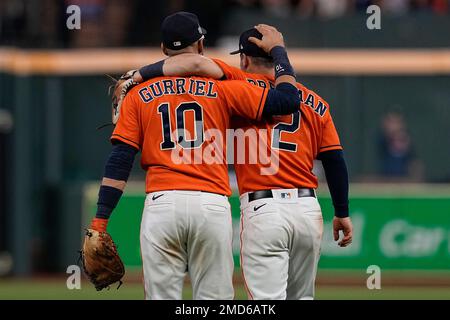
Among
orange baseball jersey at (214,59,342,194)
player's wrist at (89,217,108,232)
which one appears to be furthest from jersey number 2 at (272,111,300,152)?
player's wrist at (89,217,108,232)

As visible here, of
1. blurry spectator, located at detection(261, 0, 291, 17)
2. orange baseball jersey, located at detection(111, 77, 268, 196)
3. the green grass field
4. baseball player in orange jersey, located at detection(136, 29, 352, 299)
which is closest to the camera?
orange baseball jersey, located at detection(111, 77, 268, 196)

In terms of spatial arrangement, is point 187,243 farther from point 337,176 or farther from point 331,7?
point 331,7

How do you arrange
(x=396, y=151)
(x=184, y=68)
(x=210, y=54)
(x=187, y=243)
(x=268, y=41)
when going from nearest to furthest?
(x=187, y=243)
(x=184, y=68)
(x=268, y=41)
(x=210, y=54)
(x=396, y=151)

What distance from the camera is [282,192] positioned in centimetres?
617

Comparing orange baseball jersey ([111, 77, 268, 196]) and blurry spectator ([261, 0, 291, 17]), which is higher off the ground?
blurry spectator ([261, 0, 291, 17])

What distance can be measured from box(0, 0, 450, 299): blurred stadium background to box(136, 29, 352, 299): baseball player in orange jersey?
8.19 meters

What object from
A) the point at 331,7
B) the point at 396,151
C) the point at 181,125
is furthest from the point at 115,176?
the point at 331,7

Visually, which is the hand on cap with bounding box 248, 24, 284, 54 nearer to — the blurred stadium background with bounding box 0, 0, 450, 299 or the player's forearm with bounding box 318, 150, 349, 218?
the player's forearm with bounding box 318, 150, 349, 218

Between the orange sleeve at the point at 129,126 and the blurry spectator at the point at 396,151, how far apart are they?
9605 millimetres

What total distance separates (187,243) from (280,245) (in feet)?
1.69

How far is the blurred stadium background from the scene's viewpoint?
1472cm

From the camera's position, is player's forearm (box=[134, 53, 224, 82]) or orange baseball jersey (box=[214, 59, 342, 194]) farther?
orange baseball jersey (box=[214, 59, 342, 194])

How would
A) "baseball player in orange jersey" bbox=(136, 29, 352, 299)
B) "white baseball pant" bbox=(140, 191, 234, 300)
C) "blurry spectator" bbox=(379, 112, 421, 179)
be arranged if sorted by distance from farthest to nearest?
"blurry spectator" bbox=(379, 112, 421, 179)
"baseball player in orange jersey" bbox=(136, 29, 352, 299)
"white baseball pant" bbox=(140, 191, 234, 300)
